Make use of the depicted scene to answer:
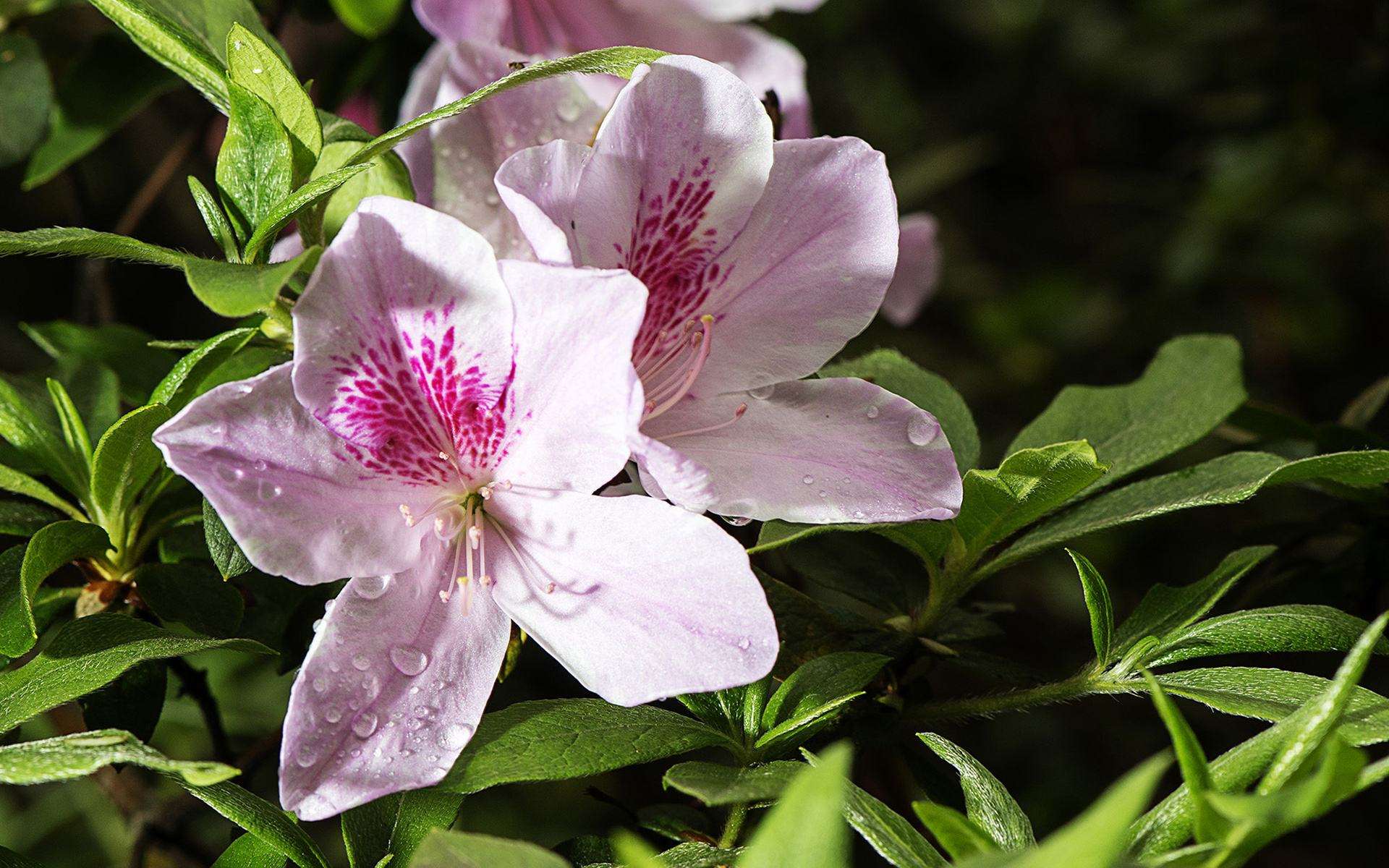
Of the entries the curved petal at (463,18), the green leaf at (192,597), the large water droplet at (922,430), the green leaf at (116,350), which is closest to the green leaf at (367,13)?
the curved petal at (463,18)

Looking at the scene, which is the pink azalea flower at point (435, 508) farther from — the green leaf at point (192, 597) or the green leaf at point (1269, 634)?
the green leaf at point (1269, 634)

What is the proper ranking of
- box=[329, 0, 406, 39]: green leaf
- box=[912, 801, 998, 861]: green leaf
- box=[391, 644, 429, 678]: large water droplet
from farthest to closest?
1. box=[329, 0, 406, 39]: green leaf
2. box=[391, 644, 429, 678]: large water droplet
3. box=[912, 801, 998, 861]: green leaf

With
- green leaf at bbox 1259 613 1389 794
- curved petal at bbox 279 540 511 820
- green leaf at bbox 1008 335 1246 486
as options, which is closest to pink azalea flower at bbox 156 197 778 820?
curved petal at bbox 279 540 511 820

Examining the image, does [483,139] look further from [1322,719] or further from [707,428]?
[1322,719]

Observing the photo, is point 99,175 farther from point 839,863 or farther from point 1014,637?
point 839,863

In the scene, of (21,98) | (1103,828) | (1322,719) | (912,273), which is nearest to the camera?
(1103,828)

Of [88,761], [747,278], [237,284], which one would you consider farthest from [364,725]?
[747,278]

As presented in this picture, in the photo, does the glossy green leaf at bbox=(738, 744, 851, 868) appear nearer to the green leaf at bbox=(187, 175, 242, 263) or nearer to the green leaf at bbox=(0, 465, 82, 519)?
the green leaf at bbox=(187, 175, 242, 263)
